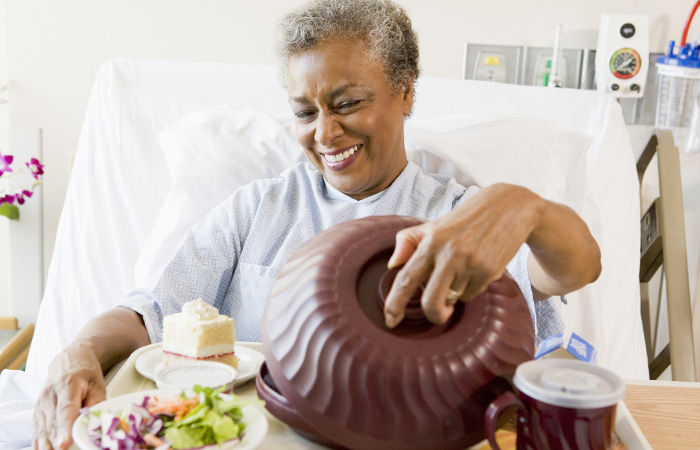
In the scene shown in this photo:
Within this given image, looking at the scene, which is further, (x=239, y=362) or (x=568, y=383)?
(x=239, y=362)

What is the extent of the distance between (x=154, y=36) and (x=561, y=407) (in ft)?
6.50

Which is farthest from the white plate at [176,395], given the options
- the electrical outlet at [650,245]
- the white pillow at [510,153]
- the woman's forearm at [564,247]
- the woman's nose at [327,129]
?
the electrical outlet at [650,245]

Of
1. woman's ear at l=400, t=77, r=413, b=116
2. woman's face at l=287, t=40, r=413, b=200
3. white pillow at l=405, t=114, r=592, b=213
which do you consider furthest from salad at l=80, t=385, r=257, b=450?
white pillow at l=405, t=114, r=592, b=213

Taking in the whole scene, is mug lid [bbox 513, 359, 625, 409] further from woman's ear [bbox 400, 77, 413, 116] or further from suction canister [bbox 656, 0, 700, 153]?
suction canister [bbox 656, 0, 700, 153]

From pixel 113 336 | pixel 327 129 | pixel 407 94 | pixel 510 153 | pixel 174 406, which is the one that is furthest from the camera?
pixel 510 153

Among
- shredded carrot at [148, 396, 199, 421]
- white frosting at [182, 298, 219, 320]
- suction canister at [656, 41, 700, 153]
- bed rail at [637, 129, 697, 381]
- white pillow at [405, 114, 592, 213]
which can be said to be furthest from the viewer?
suction canister at [656, 41, 700, 153]

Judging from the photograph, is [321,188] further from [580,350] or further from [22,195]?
[22,195]

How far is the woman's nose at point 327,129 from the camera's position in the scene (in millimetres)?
1294

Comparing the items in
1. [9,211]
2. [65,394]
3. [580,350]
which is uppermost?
[580,350]

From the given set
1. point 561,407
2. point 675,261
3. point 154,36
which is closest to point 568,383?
point 561,407

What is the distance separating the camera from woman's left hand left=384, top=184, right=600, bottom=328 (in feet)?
2.12

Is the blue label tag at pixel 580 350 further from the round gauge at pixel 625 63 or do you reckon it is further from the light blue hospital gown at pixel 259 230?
the round gauge at pixel 625 63

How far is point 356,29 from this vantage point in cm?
130

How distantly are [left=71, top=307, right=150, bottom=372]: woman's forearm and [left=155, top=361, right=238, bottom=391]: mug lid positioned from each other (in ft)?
0.52
